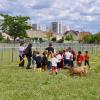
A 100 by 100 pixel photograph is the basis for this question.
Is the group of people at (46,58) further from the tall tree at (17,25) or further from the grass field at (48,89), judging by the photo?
the tall tree at (17,25)

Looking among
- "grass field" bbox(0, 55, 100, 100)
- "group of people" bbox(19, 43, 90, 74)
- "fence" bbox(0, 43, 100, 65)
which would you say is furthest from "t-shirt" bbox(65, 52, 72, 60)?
"grass field" bbox(0, 55, 100, 100)

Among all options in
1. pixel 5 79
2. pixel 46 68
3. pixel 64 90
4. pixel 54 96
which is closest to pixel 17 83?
pixel 5 79

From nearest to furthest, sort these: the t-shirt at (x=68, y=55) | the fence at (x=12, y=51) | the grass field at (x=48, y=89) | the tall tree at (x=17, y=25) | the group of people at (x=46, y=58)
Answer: the grass field at (x=48, y=89), the group of people at (x=46, y=58), the t-shirt at (x=68, y=55), the fence at (x=12, y=51), the tall tree at (x=17, y=25)

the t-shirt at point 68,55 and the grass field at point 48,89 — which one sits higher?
the t-shirt at point 68,55

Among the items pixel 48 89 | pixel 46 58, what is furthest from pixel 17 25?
pixel 48 89

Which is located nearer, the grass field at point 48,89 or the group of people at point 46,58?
the grass field at point 48,89

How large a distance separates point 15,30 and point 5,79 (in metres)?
75.0

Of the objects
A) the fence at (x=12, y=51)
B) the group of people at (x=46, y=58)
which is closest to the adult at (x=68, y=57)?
the group of people at (x=46, y=58)

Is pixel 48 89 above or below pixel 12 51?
below

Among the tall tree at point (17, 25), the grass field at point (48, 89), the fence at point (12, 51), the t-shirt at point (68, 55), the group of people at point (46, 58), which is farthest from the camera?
the tall tree at point (17, 25)

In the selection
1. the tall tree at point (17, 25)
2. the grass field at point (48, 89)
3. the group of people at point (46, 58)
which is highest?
the tall tree at point (17, 25)

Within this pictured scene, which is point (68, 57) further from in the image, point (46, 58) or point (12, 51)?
point (12, 51)

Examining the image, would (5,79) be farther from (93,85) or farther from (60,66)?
(60,66)

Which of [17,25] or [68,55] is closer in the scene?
[68,55]
